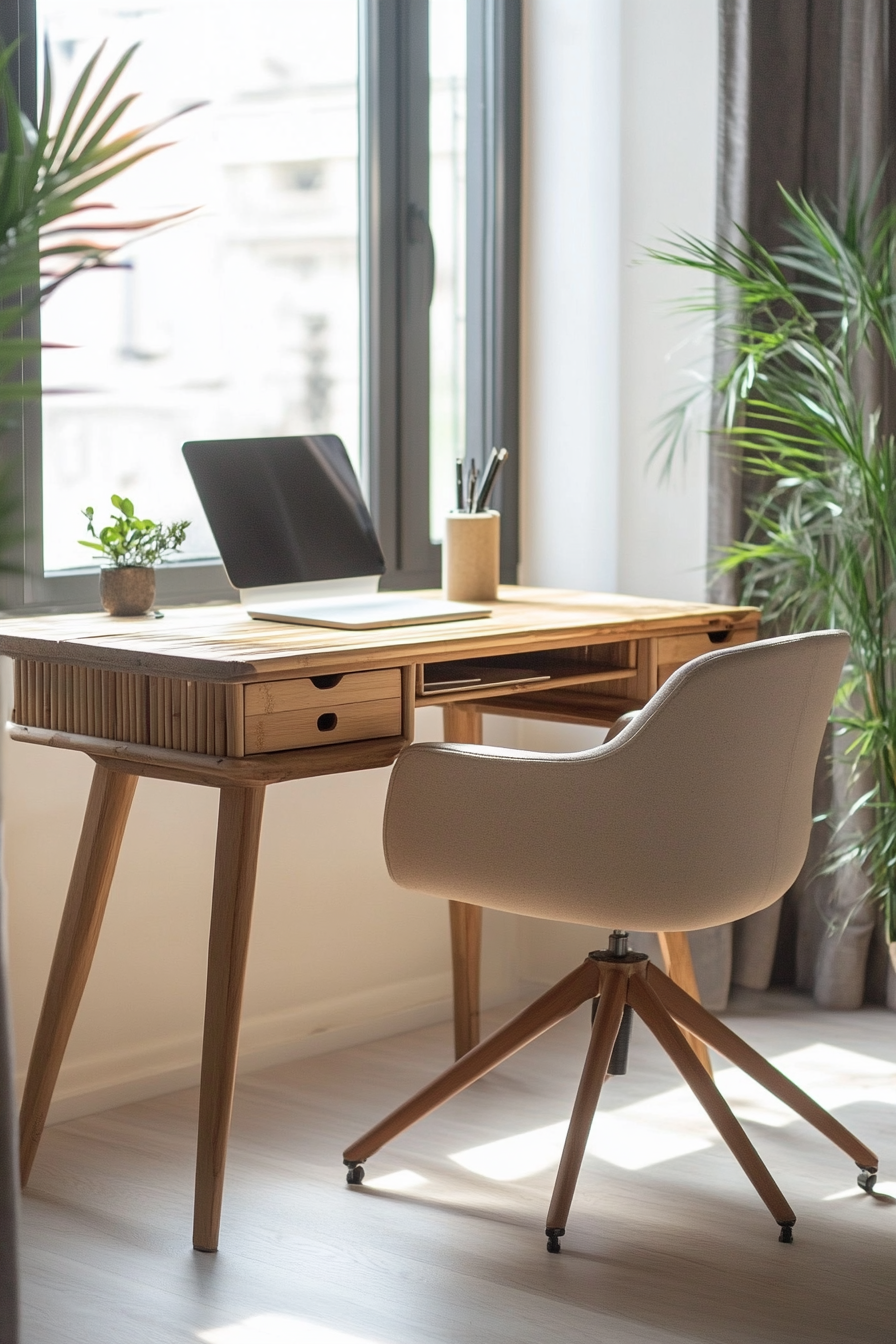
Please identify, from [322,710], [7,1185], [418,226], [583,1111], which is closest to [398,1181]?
[583,1111]

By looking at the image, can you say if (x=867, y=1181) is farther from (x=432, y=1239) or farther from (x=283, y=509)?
(x=283, y=509)

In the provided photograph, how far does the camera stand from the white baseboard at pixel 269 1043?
2631 mm

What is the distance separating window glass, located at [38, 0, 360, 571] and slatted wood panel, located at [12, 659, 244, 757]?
0.43 meters

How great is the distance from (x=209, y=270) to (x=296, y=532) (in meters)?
0.56

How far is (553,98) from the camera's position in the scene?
3.29 meters

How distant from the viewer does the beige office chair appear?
6.63 feet

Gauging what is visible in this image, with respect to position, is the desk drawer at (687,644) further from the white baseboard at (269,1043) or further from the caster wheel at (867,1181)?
the white baseboard at (269,1043)

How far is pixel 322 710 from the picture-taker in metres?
2.13

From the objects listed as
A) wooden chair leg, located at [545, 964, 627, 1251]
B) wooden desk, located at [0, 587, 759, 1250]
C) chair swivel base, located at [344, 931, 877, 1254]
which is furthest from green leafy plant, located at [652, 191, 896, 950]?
wooden chair leg, located at [545, 964, 627, 1251]

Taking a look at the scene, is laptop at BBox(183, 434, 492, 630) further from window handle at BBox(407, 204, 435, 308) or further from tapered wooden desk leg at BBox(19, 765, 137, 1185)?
window handle at BBox(407, 204, 435, 308)

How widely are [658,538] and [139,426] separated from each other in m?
1.03

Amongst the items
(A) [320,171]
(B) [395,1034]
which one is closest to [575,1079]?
(B) [395,1034]

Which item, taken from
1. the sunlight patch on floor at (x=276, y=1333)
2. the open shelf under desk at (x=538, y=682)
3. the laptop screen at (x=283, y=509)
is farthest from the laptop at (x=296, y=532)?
the sunlight patch on floor at (x=276, y=1333)

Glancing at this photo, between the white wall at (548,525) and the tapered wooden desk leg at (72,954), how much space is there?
0.33m
